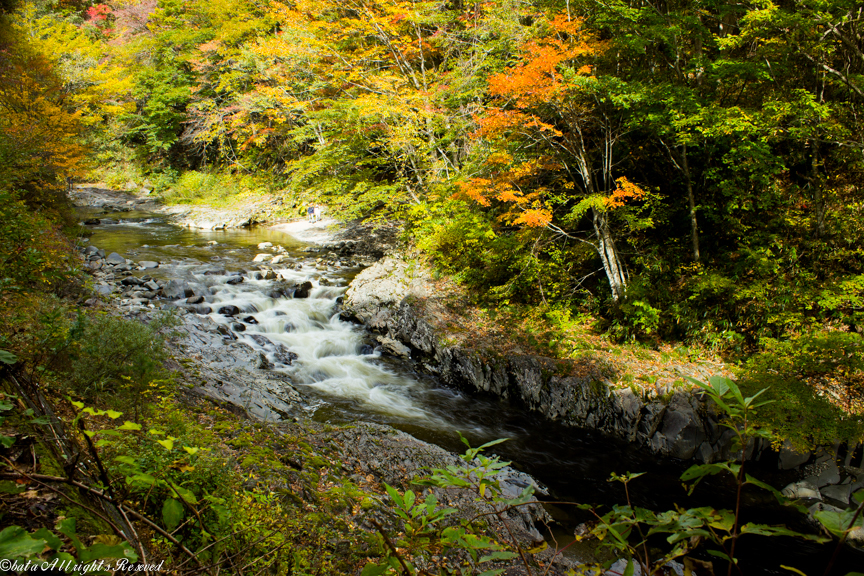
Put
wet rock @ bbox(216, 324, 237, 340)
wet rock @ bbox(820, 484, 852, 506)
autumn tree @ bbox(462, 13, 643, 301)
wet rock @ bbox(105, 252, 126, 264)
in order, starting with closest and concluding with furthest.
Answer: wet rock @ bbox(820, 484, 852, 506) < autumn tree @ bbox(462, 13, 643, 301) < wet rock @ bbox(216, 324, 237, 340) < wet rock @ bbox(105, 252, 126, 264)

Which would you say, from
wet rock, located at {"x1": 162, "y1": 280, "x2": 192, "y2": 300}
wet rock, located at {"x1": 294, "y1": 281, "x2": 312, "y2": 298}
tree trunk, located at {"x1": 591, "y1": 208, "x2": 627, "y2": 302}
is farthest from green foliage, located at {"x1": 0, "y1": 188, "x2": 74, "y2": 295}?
tree trunk, located at {"x1": 591, "y1": 208, "x2": 627, "y2": 302}

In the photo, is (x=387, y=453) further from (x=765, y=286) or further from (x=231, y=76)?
(x=231, y=76)

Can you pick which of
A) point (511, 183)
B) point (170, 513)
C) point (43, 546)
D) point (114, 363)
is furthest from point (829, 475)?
point (114, 363)

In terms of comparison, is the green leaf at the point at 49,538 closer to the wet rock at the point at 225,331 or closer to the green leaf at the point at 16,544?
the green leaf at the point at 16,544

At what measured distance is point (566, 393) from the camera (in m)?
7.04

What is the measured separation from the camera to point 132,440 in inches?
99.8

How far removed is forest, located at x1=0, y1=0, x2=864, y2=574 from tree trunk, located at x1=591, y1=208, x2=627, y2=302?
0.13 feet

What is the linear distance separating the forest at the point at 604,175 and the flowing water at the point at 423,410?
1.56 meters

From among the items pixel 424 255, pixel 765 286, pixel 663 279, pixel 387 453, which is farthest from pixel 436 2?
pixel 387 453

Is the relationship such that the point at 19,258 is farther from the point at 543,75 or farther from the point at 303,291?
the point at 543,75

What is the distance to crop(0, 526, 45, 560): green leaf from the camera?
809mm

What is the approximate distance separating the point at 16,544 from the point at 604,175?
8459 millimetres

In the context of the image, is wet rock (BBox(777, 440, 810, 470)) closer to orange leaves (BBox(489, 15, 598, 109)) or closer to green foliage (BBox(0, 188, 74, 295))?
orange leaves (BBox(489, 15, 598, 109))

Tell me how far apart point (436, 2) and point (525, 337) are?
39.0ft
